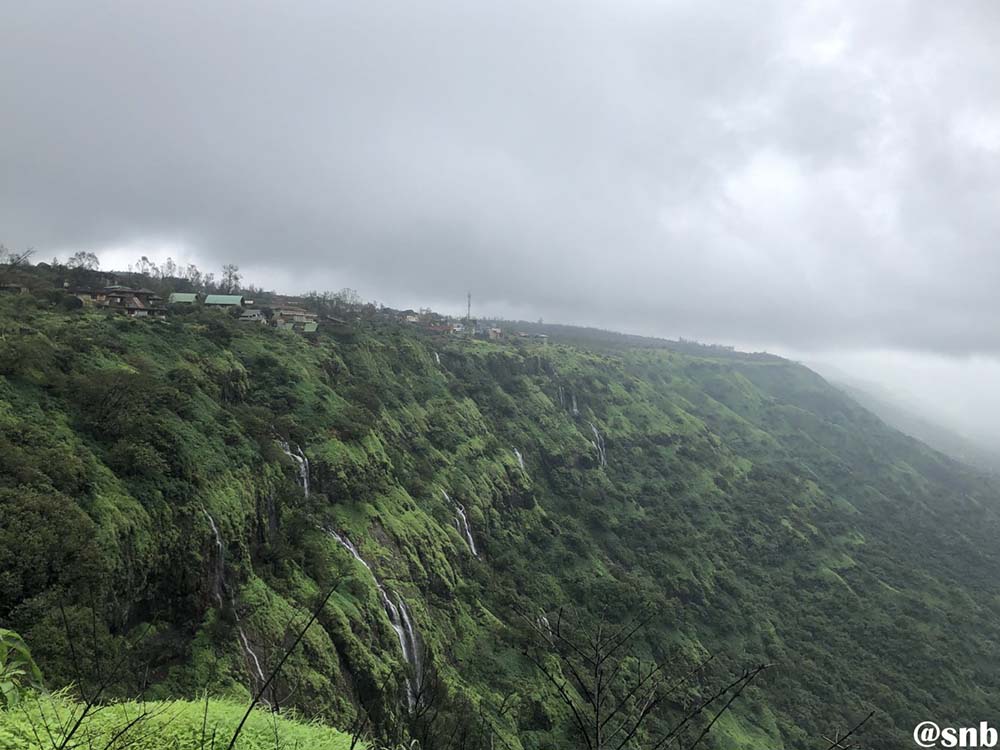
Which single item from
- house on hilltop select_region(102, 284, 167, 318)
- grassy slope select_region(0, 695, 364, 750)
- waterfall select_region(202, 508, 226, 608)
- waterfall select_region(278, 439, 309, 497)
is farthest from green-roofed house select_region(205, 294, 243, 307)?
grassy slope select_region(0, 695, 364, 750)

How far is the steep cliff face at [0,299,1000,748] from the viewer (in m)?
21.4

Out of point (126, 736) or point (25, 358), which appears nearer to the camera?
point (126, 736)

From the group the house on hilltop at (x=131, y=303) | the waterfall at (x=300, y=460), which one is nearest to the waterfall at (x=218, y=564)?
the waterfall at (x=300, y=460)

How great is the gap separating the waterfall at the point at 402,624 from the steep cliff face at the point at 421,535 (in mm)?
282

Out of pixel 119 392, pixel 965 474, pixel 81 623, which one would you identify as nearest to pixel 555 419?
pixel 119 392

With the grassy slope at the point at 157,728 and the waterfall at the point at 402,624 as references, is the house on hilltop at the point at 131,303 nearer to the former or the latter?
the waterfall at the point at 402,624

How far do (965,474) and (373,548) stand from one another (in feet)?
661

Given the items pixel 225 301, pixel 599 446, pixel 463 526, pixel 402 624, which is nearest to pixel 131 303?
pixel 225 301

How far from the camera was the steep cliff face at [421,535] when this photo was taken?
70.3ft

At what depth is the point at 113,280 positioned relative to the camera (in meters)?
83.1

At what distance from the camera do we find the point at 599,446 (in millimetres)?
92062

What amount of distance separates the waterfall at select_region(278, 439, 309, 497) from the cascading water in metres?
16.6

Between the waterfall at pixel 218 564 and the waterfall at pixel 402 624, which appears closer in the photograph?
the waterfall at pixel 218 564

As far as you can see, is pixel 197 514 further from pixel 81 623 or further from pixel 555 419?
pixel 555 419
